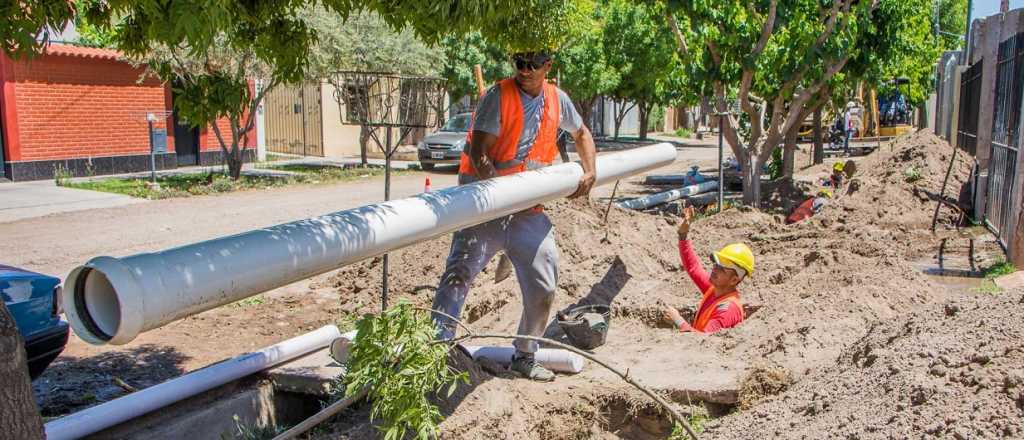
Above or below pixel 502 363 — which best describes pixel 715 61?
above

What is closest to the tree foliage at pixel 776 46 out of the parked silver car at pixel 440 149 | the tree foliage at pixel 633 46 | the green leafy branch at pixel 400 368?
the green leafy branch at pixel 400 368

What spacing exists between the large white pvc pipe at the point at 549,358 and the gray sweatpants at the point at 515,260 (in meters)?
0.15

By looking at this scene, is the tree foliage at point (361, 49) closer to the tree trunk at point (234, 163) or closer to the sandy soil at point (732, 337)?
the tree trunk at point (234, 163)

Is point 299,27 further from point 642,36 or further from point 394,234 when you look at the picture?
point 642,36

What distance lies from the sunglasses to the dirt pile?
2.12 meters

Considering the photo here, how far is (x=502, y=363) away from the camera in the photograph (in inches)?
196

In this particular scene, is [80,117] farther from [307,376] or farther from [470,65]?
Answer: [307,376]

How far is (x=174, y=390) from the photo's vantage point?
429cm

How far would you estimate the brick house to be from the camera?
707 inches

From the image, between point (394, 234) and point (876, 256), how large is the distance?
5140 mm

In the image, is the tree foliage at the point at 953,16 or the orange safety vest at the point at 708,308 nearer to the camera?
the orange safety vest at the point at 708,308

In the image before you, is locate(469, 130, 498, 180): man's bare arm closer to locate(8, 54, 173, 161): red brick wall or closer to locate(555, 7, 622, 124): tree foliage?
locate(8, 54, 173, 161): red brick wall

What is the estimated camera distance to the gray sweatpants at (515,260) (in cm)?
462

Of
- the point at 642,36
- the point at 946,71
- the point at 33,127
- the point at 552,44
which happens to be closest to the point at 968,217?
the point at 552,44
